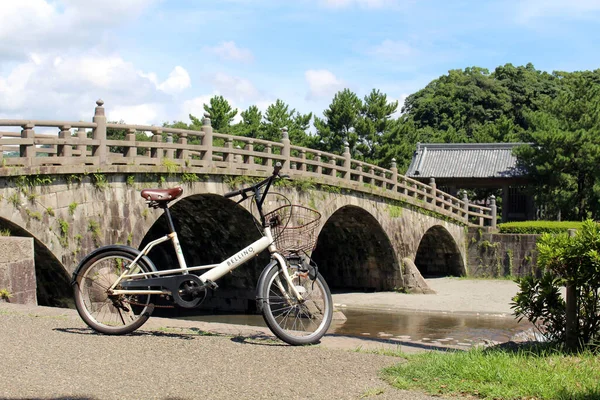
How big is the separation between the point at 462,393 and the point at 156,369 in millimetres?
2259

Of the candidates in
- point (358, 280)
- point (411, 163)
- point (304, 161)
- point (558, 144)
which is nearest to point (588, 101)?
point (558, 144)

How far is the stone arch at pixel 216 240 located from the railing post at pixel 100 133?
4474 millimetres

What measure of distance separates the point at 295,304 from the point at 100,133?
8.78m

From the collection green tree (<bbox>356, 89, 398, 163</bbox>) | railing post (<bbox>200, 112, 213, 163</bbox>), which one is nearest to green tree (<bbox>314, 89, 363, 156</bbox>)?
green tree (<bbox>356, 89, 398, 163</bbox>)

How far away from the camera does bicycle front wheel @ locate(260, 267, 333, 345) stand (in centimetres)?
657

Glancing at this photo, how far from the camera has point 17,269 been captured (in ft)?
28.5

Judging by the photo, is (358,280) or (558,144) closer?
(358,280)

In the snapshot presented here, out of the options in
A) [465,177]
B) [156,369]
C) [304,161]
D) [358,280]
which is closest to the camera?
[156,369]

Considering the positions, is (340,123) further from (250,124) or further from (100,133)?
(100,133)

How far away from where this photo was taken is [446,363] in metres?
5.70

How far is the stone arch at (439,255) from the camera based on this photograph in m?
31.7

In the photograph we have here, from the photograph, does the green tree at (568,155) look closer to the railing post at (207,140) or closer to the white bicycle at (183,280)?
the railing post at (207,140)

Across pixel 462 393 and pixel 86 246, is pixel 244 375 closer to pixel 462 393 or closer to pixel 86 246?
pixel 462 393

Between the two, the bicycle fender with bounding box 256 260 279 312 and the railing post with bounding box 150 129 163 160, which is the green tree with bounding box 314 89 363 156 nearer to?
the railing post with bounding box 150 129 163 160
